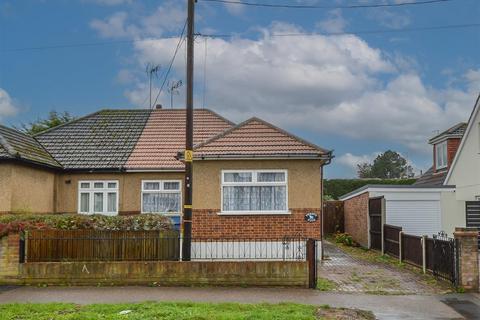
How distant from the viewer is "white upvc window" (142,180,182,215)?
2080 cm

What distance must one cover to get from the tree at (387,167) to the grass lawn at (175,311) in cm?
6835

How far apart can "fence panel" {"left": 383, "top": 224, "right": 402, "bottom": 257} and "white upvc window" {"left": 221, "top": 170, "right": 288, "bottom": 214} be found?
14.6 feet

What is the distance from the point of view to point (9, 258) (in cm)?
1304

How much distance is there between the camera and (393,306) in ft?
35.8

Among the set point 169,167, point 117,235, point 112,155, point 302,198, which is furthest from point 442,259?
point 112,155

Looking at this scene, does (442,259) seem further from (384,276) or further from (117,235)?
(117,235)

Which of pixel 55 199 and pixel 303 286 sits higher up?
pixel 55 199

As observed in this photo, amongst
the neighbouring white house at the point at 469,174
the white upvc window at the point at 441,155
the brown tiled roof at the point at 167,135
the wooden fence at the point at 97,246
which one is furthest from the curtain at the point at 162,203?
the white upvc window at the point at 441,155

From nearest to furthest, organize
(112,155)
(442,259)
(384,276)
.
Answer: (442,259) < (384,276) < (112,155)

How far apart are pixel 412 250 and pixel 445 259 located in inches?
128

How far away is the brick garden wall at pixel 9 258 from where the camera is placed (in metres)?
13.0

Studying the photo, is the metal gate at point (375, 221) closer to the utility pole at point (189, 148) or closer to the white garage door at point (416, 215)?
the white garage door at point (416, 215)

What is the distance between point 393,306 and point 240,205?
7.24 meters

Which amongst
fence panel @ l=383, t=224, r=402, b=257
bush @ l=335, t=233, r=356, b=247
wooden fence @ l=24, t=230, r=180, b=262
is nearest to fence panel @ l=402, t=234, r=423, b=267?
fence panel @ l=383, t=224, r=402, b=257
